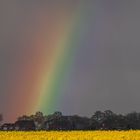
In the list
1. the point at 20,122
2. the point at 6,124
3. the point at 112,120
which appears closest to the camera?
the point at 6,124

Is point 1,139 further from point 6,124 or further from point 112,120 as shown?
point 112,120

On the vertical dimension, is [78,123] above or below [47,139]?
above

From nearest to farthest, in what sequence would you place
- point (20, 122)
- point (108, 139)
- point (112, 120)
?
point (108, 139) < point (20, 122) < point (112, 120)

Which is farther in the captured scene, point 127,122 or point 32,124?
point 127,122

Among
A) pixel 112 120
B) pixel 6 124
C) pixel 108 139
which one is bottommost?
pixel 108 139

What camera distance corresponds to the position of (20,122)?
122 metres

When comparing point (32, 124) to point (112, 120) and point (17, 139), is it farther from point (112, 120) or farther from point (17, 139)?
point (17, 139)

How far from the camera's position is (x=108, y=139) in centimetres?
5331

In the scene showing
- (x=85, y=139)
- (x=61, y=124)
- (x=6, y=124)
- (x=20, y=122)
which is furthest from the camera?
(x=61, y=124)

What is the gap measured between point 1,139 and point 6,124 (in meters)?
52.8

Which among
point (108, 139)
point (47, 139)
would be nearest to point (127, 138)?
point (108, 139)

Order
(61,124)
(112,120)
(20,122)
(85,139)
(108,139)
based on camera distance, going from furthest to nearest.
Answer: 1. (112,120)
2. (61,124)
3. (20,122)
4. (85,139)
5. (108,139)

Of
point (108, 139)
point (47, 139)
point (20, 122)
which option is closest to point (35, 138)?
point (47, 139)

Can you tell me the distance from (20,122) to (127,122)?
33.1m
